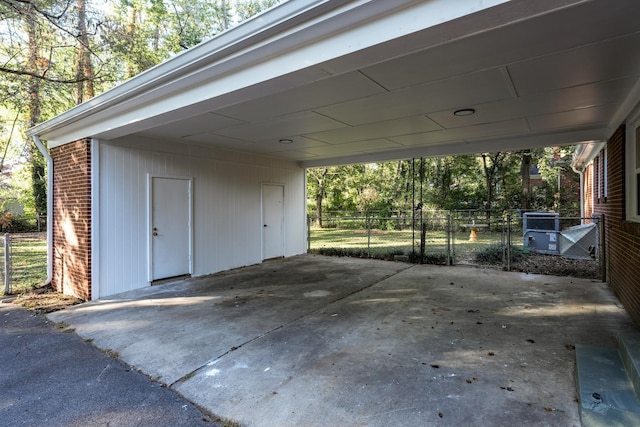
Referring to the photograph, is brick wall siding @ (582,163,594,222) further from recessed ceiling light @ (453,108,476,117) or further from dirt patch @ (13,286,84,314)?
dirt patch @ (13,286,84,314)

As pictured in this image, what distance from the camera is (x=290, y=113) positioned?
4.82 meters

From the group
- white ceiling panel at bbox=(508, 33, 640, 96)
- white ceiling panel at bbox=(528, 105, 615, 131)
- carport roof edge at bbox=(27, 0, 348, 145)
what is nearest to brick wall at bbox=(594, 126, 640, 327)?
white ceiling panel at bbox=(528, 105, 615, 131)

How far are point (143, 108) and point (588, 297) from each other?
6969mm

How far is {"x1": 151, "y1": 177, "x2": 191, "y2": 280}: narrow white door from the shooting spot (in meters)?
6.38

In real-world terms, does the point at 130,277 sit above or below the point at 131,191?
below

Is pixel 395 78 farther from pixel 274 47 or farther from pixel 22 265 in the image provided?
pixel 22 265

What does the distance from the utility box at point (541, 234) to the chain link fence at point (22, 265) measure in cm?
1111

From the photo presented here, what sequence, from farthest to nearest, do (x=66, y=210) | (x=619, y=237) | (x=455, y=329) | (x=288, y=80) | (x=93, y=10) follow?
(x=93, y=10) < (x=66, y=210) < (x=619, y=237) < (x=455, y=329) < (x=288, y=80)

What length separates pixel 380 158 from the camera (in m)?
8.52

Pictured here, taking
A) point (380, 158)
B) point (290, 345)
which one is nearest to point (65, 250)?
point (290, 345)

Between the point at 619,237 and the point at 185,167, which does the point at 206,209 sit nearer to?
the point at 185,167

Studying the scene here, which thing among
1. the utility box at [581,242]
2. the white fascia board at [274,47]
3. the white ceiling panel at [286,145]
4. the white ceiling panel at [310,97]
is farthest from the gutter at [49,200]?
the utility box at [581,242]

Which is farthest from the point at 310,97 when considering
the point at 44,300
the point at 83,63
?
the point at 83,63

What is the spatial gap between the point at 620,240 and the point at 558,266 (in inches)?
126
